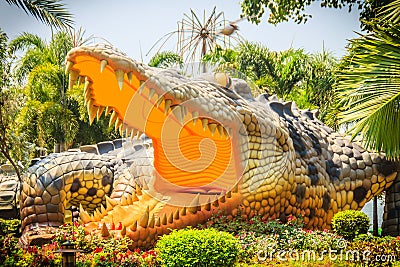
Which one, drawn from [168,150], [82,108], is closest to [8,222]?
[168,150]

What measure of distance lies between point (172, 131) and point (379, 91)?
2558 mm

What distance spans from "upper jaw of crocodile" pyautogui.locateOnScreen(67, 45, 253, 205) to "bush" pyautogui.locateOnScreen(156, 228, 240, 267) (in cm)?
121

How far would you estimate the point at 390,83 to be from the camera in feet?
19.5

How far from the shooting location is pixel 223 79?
6.26 m

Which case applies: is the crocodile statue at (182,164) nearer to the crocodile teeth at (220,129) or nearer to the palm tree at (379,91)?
the crocodile teeth at (220,129)

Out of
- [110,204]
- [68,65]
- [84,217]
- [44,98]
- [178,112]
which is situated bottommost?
[84,217]

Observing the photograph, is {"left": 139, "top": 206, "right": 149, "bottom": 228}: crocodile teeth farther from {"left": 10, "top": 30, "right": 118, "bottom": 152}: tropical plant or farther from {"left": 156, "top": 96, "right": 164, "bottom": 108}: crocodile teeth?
{"left": 10, "top": 30, "right": 118, "bottom": 152}: tropical plant

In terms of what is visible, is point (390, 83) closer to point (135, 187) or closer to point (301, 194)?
point (301, 194)

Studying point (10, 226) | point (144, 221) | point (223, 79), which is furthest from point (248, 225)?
point (10, 226)

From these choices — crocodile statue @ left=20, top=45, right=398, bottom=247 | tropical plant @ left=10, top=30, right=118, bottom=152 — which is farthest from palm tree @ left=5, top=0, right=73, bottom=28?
tropical plant @ left=10, top=30, right=118, bottom=152

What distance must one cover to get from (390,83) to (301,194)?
5.81ft

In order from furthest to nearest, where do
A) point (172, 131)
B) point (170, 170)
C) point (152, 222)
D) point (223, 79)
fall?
point (223, 79), point (170, 170), point (172, 131), point (152, 222)

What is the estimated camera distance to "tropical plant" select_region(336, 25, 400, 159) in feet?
19.5

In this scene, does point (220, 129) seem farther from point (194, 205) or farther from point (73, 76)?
point (73, 76)
